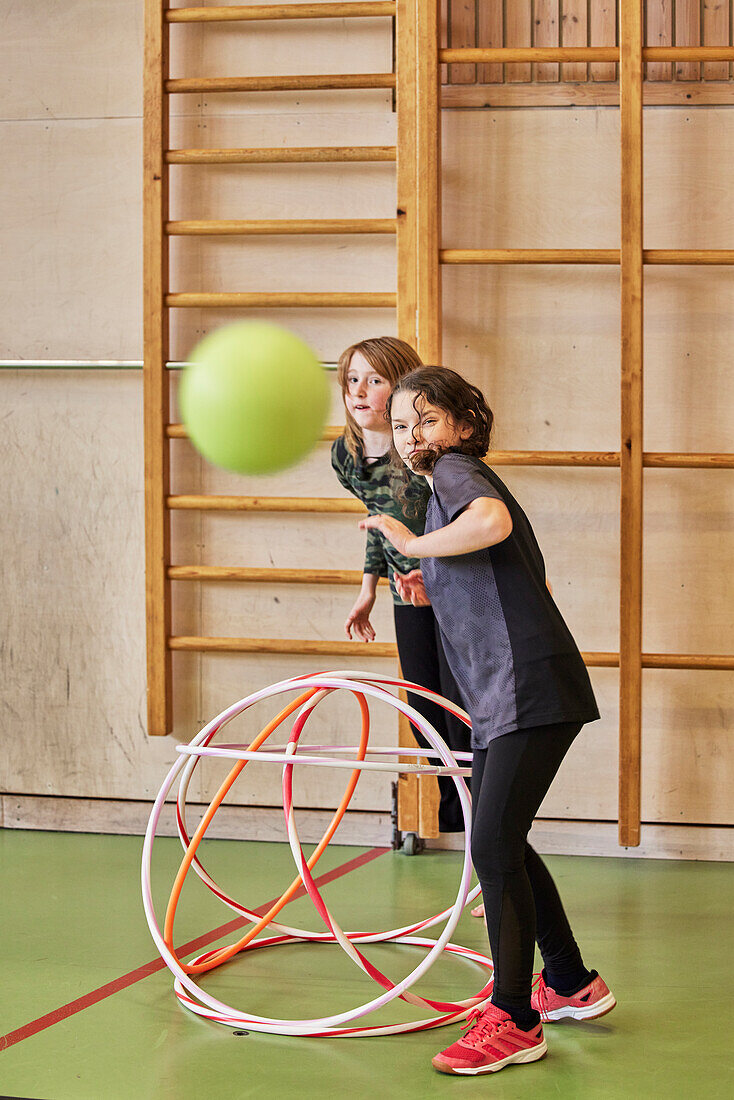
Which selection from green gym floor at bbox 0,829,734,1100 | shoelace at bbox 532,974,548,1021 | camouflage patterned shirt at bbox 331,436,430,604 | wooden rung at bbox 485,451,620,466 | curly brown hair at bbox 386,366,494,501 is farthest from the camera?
wooden rung at bbox 485,451,620,466

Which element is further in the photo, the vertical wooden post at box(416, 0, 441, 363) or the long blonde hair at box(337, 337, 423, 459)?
the vertical wooden post at box(416, 0, 441, 363)

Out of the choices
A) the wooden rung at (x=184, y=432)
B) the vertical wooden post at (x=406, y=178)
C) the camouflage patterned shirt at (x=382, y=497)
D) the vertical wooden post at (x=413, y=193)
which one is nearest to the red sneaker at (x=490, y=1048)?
the camouflage patterned shirt at (x=382, y=497)

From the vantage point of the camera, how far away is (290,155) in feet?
10.1

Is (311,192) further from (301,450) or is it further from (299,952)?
(299,952)

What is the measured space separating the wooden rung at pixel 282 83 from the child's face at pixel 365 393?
3.11ft

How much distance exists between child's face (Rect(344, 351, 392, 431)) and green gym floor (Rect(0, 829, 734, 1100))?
3.79ft

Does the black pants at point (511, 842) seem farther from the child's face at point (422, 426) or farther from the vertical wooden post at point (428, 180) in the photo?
the vertical wooden post at point (428, 180)

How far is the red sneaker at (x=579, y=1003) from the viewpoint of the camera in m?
1.94

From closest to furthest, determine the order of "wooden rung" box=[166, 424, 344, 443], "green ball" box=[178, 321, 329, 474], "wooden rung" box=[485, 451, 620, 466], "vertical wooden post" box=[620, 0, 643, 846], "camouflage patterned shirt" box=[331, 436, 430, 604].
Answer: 1. "green ball" box=[178, 321, 329, 474]
2. "camouflage patterned shirt" box=[331, 436, 430, 604]
3. "vertical wooden post" box=[620, 0, 643, 846]
4. "wooden rung" box=[485, 451, 620, 466]
5. "wooden rung" box=[166, 424, 344, 443]

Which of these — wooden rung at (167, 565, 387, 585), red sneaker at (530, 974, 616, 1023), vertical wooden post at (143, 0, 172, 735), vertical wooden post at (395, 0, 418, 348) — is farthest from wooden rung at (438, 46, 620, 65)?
red sneaker at (530, 974, 616, 1023)

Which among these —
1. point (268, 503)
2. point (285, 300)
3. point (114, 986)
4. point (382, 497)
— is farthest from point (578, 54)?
point (114, 986)

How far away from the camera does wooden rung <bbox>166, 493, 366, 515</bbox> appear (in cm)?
313

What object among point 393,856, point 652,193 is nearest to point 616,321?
point 652,193

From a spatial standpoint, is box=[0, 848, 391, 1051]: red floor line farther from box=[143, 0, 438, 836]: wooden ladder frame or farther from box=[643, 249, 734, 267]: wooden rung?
box=[643, 249, 734, 267]: wooden rung
